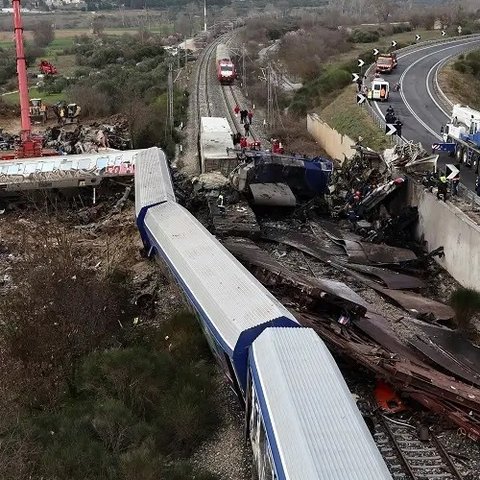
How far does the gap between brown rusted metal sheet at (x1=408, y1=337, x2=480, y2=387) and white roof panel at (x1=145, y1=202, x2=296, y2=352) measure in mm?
4234

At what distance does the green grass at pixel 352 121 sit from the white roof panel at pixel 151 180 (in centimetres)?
1145

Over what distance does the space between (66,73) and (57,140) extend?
39768mm

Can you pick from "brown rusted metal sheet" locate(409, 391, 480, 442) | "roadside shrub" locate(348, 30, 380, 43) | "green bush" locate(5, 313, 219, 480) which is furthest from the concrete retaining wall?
"roadside shrub" locate(348, 30, 380, 43)

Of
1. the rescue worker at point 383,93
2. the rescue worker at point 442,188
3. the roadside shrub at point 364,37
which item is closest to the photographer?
the rescue worker at point 442,188

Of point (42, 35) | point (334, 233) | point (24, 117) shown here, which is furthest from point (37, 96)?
point (42, 35)

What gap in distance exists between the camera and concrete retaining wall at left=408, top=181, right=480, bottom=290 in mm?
20078

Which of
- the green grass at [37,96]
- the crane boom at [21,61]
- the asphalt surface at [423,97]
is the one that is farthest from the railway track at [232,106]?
the green grass at [37,96]

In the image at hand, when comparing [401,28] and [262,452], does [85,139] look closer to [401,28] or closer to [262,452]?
[262,452]

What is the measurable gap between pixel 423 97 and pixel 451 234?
82.9ft

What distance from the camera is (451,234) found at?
2156cm

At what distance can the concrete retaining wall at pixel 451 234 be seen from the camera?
20.1 metres

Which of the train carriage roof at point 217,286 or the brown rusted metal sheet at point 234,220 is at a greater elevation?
the train carriage roof at point 217,286

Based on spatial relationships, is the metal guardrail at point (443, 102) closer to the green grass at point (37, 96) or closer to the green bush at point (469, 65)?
the green bush at point (469, 65)

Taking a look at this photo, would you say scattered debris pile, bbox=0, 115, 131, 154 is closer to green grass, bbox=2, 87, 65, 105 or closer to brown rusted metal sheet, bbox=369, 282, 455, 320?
green grass, bbox=2, 87, 65, 105
